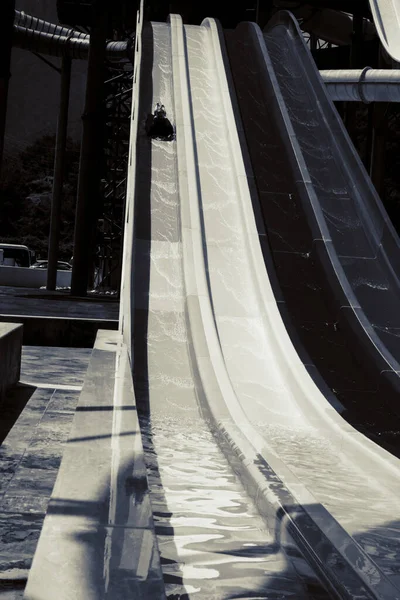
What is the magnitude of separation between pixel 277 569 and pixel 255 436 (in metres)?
1.68

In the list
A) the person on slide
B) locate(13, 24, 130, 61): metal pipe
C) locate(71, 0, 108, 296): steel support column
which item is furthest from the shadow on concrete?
locate(13, 24, 130, 61): metal pipe

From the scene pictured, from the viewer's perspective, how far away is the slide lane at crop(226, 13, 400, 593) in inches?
151

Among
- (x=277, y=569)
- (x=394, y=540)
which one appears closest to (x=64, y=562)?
(x=277, y=569)

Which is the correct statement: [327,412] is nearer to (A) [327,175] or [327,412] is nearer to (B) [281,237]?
(B) [281,237]

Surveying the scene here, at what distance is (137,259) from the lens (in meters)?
7.29

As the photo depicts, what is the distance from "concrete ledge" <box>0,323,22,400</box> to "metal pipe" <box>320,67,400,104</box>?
9.35m

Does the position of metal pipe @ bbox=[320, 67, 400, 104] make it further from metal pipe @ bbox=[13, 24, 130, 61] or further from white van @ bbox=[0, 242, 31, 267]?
white van @ bbox=[0, 242, 31, 267]

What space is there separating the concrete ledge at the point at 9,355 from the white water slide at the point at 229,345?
0.81m

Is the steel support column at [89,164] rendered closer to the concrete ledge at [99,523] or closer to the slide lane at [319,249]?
the slide lane at [319,249]

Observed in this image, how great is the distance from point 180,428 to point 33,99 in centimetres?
8171

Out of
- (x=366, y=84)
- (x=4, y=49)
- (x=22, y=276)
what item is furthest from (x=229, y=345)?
(x=22, y=276)

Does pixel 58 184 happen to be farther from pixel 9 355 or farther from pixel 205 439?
pixel 205 439

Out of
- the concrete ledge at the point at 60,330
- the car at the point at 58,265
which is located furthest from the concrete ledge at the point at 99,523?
the car at the point at 58,265

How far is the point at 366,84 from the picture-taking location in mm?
13977
